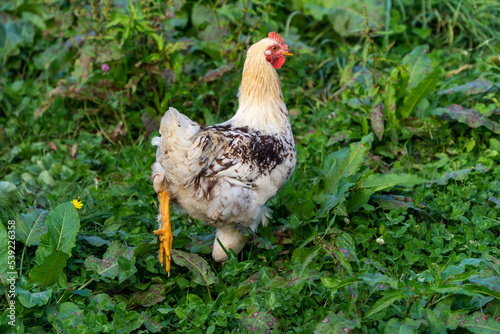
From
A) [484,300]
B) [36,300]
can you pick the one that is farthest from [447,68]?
[36,300]

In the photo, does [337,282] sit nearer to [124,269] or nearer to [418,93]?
[124,269]

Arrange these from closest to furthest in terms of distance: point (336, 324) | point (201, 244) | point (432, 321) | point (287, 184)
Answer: point (432, 321), point (336, 324), point (201, 244), point (287, 184)

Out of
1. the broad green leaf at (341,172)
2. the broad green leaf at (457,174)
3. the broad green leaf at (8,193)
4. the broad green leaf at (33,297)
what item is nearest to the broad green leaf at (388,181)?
the broad green leaf at (341,172)

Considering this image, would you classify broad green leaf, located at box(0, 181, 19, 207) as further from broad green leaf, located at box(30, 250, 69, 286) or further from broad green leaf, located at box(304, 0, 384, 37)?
broad green leaf, located at box(304, 0, 384, 37)

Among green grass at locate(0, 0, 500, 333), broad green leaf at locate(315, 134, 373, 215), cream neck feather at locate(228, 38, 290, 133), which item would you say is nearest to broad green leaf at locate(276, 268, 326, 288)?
green grass at locate(0, 0, 500, 333)

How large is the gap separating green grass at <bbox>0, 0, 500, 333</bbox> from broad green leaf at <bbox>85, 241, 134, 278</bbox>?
0.01 meters

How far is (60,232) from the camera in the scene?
343 centimetres

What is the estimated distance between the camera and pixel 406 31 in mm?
6562

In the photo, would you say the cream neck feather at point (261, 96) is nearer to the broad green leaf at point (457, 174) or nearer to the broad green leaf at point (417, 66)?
the broad green leaf at point (457, 174)

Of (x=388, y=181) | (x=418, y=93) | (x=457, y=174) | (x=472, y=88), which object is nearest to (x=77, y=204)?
(x=388, y=181)

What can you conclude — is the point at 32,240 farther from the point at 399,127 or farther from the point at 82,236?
the point at 399,127

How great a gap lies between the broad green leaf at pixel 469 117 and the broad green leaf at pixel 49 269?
354cm

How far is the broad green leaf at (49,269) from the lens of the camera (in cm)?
317

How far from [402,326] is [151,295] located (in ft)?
5.36
